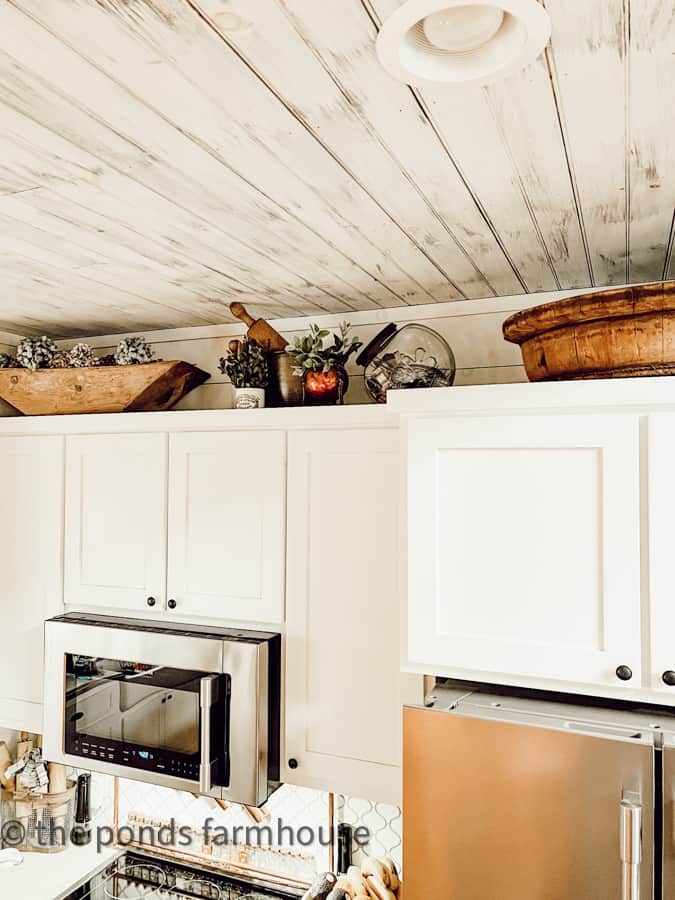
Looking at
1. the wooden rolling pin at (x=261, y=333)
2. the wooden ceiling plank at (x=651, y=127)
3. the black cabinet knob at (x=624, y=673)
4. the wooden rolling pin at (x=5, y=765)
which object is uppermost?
the wooden ceiling plank at (x=651, y=127)

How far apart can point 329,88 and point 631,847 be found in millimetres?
1201

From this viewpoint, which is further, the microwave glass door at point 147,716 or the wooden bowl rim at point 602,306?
the microwave glass door at point 147,716

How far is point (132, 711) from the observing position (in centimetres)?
194

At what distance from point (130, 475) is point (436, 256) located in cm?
109

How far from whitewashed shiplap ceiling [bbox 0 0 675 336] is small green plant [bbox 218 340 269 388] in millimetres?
202

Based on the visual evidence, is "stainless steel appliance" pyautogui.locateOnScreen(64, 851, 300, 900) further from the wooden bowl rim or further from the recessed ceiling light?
the recessed ceiling light

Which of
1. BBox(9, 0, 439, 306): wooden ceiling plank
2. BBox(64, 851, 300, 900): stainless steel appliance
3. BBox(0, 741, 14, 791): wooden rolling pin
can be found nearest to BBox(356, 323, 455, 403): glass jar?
BBox(9, 0, 439, 306): wooden ceiling plank

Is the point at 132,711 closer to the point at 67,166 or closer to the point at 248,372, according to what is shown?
the point at 248,372

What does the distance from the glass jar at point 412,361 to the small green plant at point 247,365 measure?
348 millimetres

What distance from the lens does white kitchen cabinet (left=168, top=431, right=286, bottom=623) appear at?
1880mm

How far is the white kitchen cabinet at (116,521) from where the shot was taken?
6.63ft

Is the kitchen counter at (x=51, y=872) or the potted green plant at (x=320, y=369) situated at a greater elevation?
the potted green plant at (x=320, y=369)

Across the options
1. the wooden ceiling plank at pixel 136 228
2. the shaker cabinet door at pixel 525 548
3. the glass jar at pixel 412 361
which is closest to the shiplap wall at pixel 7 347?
the wooden ceiling plank at pixel 136 228

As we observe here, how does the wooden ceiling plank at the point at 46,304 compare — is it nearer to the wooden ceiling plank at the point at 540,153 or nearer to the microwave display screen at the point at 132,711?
the microwave display screen at the point at 132,711
